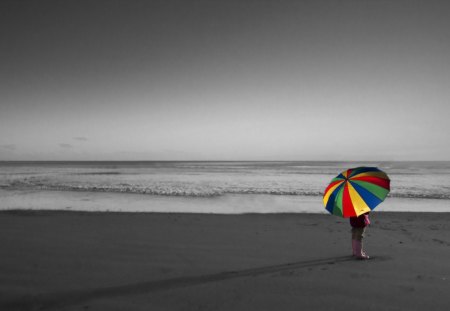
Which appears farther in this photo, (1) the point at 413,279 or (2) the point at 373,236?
(2) the point at 373,236

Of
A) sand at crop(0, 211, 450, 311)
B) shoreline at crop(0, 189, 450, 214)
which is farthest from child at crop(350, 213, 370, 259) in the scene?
shoreline at crop(0, 189, 450, 214)

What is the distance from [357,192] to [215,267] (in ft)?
10.7

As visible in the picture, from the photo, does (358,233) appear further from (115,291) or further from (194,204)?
(194,204)

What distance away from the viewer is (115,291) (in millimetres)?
5207

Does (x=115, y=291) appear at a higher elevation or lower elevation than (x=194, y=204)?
higher

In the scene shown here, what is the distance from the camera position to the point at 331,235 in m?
9.55

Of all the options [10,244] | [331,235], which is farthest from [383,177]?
[10,244]

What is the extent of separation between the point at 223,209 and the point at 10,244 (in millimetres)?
9544

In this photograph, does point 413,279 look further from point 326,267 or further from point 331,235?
point 331,235

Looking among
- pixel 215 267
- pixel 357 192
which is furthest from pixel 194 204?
pixel 357 192

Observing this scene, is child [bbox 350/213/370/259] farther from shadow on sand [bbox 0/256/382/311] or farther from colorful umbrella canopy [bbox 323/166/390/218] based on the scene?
shadow on sand [bbox 0/256/382/311]

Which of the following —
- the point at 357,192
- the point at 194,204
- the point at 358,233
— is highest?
the point at 357,192

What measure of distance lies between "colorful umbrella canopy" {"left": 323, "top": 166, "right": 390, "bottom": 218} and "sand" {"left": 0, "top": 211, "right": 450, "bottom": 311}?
1.26m

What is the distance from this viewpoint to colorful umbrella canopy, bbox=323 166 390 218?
237 inches
